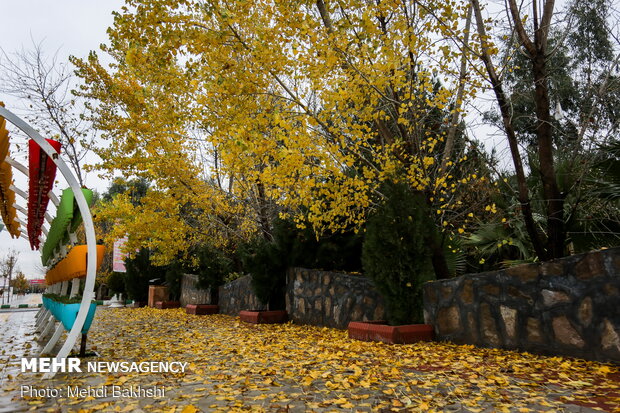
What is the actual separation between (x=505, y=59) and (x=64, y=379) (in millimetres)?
6169

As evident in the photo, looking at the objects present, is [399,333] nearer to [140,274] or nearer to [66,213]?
[66,213]

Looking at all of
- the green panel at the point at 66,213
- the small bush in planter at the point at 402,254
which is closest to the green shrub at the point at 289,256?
the small bush in planter at the point at 402,254

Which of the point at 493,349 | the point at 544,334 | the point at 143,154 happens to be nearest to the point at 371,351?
the point at 493,349

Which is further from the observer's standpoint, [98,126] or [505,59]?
[98,126]

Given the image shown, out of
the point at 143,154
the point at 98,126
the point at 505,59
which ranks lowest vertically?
the point at 505,59

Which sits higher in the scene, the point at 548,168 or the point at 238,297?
the point at 548,168

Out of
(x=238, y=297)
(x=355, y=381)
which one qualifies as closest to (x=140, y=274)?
(x=238, y=297)

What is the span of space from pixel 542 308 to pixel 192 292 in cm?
1244

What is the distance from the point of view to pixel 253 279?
372 inches

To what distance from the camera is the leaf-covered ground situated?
2963 mm

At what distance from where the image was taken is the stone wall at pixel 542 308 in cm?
387

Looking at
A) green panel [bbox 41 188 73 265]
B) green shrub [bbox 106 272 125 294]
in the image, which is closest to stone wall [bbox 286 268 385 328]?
green panel [bbox 41 188 73 265]

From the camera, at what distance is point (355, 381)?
11.8 feet

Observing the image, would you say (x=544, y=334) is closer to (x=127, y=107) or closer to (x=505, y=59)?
(x=505, y=59)
